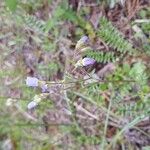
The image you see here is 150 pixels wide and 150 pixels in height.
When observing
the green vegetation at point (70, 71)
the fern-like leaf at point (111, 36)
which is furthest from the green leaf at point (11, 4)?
the fern-like leaf at point (111, 36)

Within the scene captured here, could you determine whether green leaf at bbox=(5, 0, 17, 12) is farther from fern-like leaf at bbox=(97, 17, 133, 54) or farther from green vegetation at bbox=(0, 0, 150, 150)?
fern-like leaf at bbox=(97, 17, 133, 54)

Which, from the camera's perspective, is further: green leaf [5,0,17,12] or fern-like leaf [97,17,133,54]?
green leaf [5,0,17,12]

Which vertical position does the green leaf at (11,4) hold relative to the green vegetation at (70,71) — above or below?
above

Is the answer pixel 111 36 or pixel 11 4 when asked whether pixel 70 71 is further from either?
pixel 11 4

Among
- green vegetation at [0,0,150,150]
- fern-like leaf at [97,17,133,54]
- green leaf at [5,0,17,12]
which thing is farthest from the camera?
green leaf at [5,0,17,12]

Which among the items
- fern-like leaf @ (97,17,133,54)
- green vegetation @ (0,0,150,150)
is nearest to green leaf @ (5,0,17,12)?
green vegetation @ (0,0,150,150)

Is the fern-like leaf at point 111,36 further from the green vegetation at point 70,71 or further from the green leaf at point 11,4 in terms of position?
the green leaf at point 11,4

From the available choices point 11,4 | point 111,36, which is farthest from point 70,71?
point 11,4

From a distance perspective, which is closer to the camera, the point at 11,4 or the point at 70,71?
the point at 70,71

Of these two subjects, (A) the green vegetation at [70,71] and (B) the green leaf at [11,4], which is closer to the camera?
(A) the green vegetation at [70,71]

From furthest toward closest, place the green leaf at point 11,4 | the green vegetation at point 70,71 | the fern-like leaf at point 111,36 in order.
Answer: the green leaf at point 11,4
the green vegetation at point 70,71
the fern-like leaf at point 111,36

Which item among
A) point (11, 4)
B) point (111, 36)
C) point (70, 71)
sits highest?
point (11, 4)

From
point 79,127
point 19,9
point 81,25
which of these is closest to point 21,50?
point 19,9
